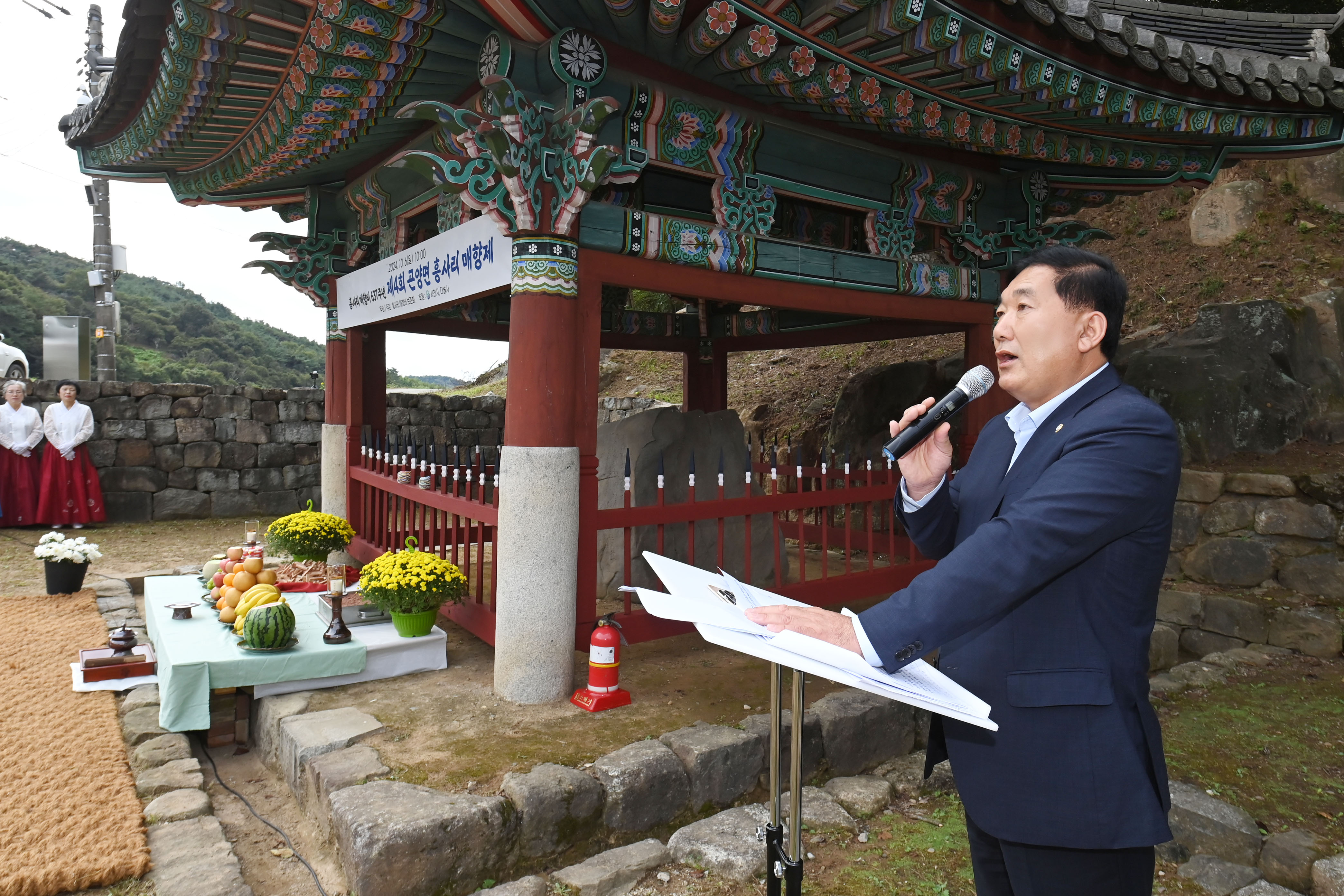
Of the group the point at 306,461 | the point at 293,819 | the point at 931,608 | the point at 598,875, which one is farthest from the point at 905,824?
the point at 306,461

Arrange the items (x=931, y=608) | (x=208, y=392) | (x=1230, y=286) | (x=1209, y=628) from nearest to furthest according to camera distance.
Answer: (x=931, y=608)
(x=1209, y=628)
(x=1230, y=286)
(x=208, y=392)

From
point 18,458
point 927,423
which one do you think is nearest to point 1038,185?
point 927,423

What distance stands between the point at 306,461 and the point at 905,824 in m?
9.95

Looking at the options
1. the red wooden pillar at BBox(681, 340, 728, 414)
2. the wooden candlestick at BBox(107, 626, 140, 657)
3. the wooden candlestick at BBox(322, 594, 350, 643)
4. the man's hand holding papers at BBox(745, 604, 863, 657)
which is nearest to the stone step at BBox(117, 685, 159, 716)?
the wooden candlestick at BBox(107, 626, 140, 657)

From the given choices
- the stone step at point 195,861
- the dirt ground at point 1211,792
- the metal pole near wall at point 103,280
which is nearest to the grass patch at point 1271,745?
the dirt ground at point 1211,792

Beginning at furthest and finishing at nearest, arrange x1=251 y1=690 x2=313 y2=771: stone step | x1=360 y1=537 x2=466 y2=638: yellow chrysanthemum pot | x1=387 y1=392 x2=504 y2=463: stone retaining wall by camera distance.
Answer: x1=387 y1=392 x2=504 y2=463: stone retaining wall < x1=360 y1=537 x2=466 y2=638: yellow chrysanthemum pot < x1=251 y1=690 x2=313 y2=771: stone step

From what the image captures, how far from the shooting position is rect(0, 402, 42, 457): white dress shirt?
27.9ft

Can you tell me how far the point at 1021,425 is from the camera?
1.74m

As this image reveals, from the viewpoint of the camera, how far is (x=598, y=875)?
8.82 feet

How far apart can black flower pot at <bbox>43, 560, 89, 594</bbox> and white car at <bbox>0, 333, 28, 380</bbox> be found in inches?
363

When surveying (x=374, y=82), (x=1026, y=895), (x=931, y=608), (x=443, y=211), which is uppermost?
(x=374, y=82)

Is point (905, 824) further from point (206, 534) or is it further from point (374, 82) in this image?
point (206, 534)

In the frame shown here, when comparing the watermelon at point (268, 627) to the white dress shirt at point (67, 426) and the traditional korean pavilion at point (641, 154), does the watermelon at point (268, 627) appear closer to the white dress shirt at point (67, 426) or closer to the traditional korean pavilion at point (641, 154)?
the traditional korean pavilion at point (641, 154)

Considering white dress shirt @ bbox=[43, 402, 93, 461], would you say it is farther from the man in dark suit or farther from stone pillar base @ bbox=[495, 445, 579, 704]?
the man in dark suit
